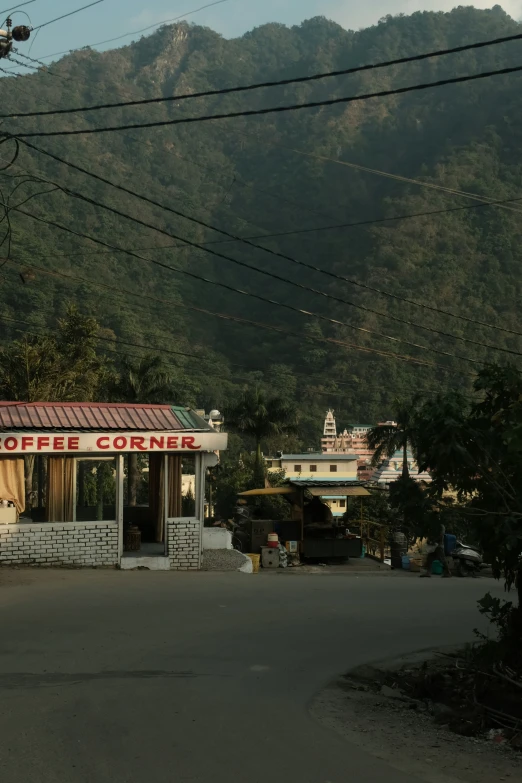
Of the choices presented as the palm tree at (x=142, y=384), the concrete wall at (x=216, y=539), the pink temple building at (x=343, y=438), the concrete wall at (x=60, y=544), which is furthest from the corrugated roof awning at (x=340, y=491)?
the pink temple building at (x=343, y=438)

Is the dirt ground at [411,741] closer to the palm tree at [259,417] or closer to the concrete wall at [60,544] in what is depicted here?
the concrete wall at [60,544]

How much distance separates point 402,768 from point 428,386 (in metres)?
80.1

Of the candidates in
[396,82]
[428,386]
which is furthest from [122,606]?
[396,82]

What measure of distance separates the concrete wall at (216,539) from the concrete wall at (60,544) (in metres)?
3.51

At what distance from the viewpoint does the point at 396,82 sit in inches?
7215

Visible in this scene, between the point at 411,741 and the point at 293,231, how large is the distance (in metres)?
101

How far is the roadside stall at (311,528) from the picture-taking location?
2478 cm

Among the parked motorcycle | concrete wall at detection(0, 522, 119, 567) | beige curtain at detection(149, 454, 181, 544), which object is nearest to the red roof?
beige curtain at detection(149, 454, 181, 544)

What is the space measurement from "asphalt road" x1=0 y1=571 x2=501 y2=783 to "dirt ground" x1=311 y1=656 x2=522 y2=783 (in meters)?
0.25

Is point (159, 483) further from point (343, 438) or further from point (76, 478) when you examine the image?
point (343, 438)

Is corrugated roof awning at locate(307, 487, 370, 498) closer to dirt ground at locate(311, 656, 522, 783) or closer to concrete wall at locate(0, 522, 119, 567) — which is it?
concrete wall at locate(0, 522, 119, 567)

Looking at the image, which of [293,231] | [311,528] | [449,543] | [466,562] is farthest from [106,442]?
[293,231]

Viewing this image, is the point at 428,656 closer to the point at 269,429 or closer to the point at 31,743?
the point at 31,743

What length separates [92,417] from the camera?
19516 mm
